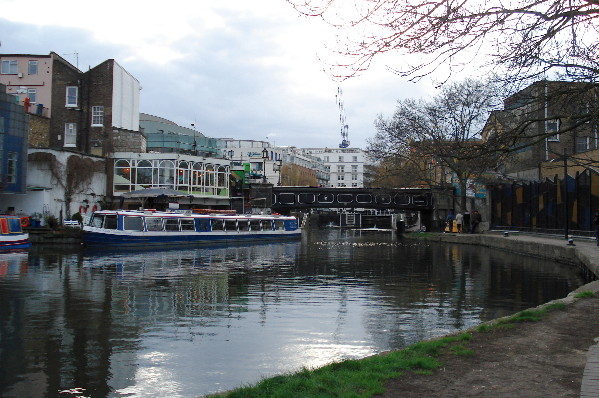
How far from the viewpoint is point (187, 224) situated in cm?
4344

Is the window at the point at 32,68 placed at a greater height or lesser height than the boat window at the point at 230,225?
greater

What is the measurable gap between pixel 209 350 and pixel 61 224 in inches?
1372

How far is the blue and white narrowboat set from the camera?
122 feet

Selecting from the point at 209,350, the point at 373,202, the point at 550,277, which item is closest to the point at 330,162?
the point at 373,202

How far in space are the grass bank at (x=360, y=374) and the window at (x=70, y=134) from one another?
1879 inches

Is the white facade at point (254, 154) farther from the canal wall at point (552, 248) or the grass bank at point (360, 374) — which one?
the grass bank at point (360, 374)

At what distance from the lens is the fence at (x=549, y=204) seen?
96.0 feet

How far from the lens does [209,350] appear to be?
984 centimetres

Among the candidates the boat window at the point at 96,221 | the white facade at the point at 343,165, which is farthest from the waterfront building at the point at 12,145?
the white facade at the point at 343,165

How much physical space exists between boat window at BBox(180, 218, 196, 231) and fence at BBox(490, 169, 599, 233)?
76.0ft

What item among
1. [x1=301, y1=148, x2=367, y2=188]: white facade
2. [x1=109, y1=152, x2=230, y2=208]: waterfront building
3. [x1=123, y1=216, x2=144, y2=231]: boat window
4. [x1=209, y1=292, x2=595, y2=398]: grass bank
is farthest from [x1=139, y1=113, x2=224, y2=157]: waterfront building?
[x1=301, y1=148, x2=367, y2=188]: white facade

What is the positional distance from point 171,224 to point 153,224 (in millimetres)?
1686

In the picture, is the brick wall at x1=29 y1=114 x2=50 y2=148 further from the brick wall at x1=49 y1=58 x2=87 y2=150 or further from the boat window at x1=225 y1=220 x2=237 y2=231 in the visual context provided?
the boat window at x1=225 y1=220 x2=237 y2=231

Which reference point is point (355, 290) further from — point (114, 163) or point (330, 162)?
point (330, 162)
